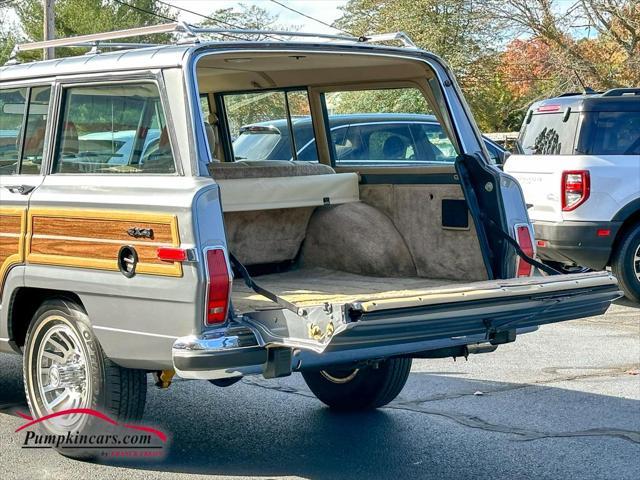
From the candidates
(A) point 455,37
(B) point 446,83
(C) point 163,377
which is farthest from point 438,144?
(A) point 455,37

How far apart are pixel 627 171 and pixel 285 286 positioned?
588 centimetres

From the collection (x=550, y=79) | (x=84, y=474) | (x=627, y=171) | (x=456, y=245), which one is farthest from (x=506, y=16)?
(x=84, y=474)

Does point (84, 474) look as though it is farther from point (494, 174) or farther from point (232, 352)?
point (494, 174)

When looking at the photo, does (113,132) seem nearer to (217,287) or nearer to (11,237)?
(11,237)

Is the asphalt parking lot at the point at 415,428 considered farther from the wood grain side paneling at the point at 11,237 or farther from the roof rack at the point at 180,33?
the roof rack at the point at 180,33

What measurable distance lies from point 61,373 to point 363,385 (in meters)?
1.91

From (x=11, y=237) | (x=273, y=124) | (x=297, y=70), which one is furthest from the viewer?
(x=273, y=124)

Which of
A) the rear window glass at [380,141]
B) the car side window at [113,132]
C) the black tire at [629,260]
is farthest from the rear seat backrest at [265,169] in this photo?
the black tire at [629,260]

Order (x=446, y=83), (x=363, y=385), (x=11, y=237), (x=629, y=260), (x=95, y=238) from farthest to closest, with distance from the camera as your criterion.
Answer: (x=629, y=260) < (x=363, y=385) < (x=446, y=83) < (x=11, y=237) < (x=95, y=238)

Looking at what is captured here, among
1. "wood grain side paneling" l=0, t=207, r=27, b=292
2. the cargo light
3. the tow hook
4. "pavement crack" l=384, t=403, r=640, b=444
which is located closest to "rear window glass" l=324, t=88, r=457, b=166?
"pavement crack" l=384, t=403, r=640, b=444

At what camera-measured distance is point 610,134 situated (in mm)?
11375

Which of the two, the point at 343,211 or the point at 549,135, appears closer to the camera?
the point at 343,211

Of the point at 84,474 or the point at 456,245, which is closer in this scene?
the point at 84,474

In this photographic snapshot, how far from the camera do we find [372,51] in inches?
242
